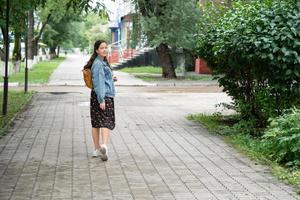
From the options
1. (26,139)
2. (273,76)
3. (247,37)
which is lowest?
(26,139)

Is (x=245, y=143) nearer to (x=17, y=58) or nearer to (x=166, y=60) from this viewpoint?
(x=166, y=60)

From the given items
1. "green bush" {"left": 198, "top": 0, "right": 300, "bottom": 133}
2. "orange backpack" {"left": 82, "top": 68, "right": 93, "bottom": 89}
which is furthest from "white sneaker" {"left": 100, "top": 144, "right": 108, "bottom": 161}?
"green bush" {"left": 198, "top": 0, "right": 300, "bottom": 133}

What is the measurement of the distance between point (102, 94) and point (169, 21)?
2166cm

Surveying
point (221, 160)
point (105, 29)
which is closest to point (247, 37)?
point (221, 160)

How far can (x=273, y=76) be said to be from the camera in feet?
31.4

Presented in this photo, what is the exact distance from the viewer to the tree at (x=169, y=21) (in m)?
29.0

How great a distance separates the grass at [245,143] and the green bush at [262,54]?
2.05 ft

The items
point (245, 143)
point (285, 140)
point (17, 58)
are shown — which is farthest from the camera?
point (17, 58)

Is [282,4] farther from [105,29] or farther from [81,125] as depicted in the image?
[105,29]

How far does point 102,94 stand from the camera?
26.5 ft

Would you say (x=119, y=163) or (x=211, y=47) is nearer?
(x=119, y=163)

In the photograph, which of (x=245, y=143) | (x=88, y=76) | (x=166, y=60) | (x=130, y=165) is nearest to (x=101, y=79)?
(x=88, y=76)

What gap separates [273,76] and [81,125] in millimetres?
4406

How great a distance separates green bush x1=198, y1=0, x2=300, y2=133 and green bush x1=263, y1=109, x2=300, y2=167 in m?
0.83
